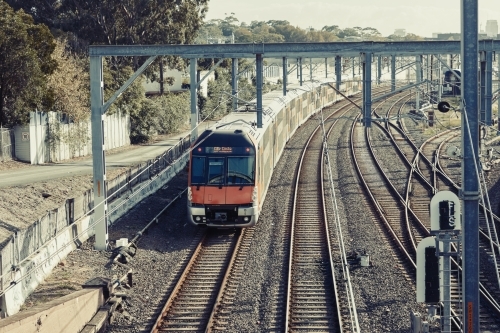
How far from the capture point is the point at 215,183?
22.2m

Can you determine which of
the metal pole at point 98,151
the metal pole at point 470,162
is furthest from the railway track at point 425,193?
the metal pole at point 98,151

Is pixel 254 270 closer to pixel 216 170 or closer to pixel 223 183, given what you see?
pixel 223 183

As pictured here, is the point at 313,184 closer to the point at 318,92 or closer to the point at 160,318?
the point at 160,318

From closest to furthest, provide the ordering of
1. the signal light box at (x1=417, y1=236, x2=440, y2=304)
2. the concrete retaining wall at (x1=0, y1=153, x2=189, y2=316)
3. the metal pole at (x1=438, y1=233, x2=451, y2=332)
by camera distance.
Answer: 1. the metal pole at (x1=438, y1=233, x2=451, y2=332)
2. the signal light box at (x1=417, y1=236, x2=440, y2=304)
3. the concrete retaining wall at (x1=0, y1=153, x2=189, y2=316)

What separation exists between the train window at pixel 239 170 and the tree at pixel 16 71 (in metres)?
16.1

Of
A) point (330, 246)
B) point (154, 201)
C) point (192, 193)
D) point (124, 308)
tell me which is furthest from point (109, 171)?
point (124, 308)

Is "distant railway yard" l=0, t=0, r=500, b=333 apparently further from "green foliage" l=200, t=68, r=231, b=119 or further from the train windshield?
"green foliage" l=200, t=68, r=231, b=119

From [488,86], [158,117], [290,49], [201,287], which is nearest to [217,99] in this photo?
[158,117]

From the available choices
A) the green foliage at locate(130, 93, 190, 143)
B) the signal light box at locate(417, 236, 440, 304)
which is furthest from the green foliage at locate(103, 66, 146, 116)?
the signal light box at locate(417, 236, 440, 304)

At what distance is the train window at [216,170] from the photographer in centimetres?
2222

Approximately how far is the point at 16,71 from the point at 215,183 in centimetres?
1659

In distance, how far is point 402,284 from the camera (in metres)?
17.7

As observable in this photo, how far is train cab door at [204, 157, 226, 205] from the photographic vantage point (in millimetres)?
22094

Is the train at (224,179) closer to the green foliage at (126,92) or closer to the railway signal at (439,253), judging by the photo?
the railway signal at (439,253)
